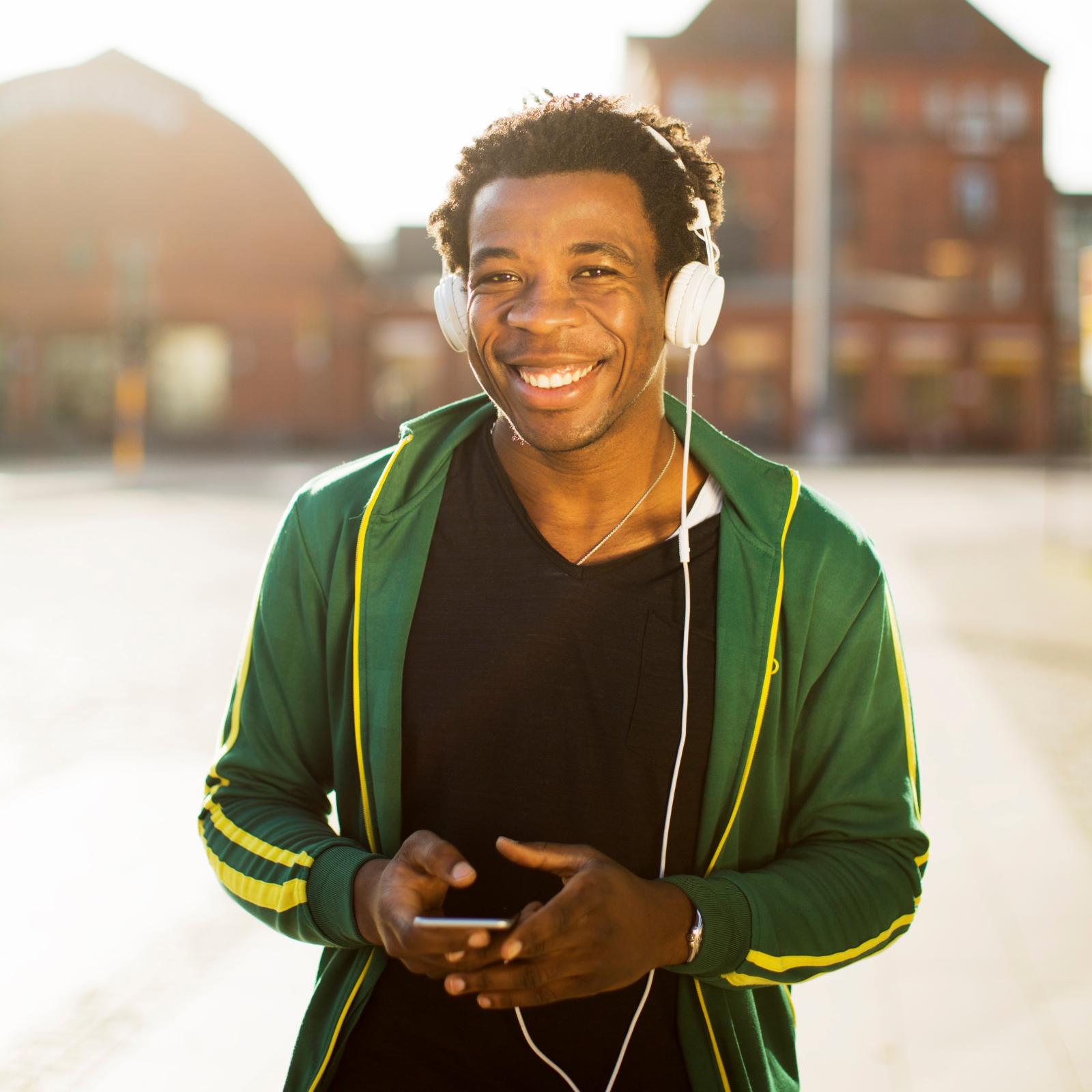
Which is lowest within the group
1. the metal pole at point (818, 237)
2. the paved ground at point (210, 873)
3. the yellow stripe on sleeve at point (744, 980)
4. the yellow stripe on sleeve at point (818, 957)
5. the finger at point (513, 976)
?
the paved ground at point (210, 873)

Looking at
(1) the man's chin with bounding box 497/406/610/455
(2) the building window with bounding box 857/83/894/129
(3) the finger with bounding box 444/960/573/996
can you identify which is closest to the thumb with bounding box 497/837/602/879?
(3) the finger with bounding box 444/960/573/996

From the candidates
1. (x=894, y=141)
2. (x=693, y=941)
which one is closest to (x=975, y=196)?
(x=894, y=141)

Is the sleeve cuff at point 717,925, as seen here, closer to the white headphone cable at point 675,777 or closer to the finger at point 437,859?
the white headphone cable at point 675,777

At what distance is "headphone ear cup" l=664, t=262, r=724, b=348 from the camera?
207cm

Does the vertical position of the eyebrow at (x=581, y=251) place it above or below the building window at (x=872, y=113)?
below

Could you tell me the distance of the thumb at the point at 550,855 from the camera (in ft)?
5.31

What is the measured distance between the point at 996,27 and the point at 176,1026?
5818cm

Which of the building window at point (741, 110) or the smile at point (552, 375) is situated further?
the building window at point (741, 110)

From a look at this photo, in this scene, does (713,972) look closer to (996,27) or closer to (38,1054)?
(38,1054)

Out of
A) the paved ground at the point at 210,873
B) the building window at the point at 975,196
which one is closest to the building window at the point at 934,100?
the building window at the point at 975,196

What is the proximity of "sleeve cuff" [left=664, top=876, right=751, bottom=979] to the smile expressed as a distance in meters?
0.74

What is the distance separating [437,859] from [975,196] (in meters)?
55.8

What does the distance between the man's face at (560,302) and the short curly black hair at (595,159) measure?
27mm

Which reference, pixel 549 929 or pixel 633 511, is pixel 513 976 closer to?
pixel 549 929
